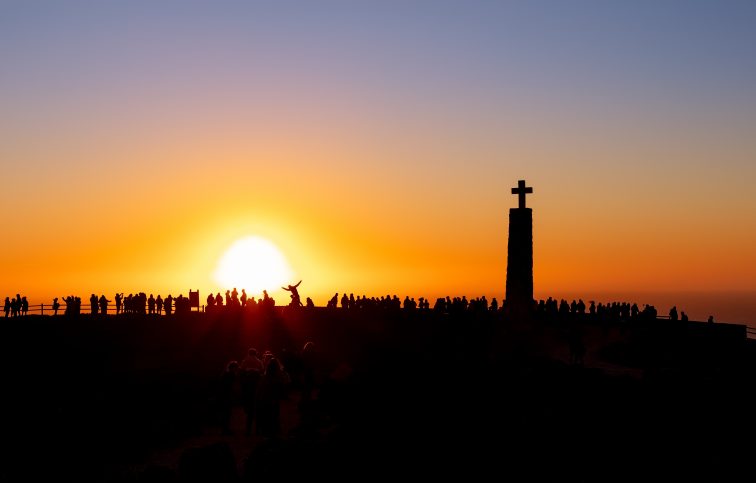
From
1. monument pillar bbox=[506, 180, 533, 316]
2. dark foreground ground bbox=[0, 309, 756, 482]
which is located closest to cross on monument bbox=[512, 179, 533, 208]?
monument pillar bbox=[506, 180, 533, 316]

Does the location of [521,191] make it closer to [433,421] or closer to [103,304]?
[433,421]

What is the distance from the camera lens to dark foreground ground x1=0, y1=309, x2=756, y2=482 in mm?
18453

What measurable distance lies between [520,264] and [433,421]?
33.8ft

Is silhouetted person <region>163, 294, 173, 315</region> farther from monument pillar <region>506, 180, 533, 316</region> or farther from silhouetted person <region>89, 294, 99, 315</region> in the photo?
monument pillar <region>506, 180, 533, 316</region>

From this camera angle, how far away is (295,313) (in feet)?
162

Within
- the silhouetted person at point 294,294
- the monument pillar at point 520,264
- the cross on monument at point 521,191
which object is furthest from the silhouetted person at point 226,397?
the silhouetted person at point 294,294

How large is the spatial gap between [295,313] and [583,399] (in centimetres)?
2923

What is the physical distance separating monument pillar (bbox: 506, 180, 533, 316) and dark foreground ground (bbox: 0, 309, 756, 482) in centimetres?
73

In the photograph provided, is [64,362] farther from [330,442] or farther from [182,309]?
[330,442]

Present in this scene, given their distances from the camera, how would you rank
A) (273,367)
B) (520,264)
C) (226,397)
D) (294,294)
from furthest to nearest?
(294,294), (520,264), (226,397), (273,367)

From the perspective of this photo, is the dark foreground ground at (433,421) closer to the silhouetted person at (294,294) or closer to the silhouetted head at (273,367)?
the silhouetted head at (273,367)

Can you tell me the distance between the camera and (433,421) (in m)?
20.7

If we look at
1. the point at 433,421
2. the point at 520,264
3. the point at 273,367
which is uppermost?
the point at 520,264

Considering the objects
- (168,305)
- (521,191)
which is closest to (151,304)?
(168,305)
